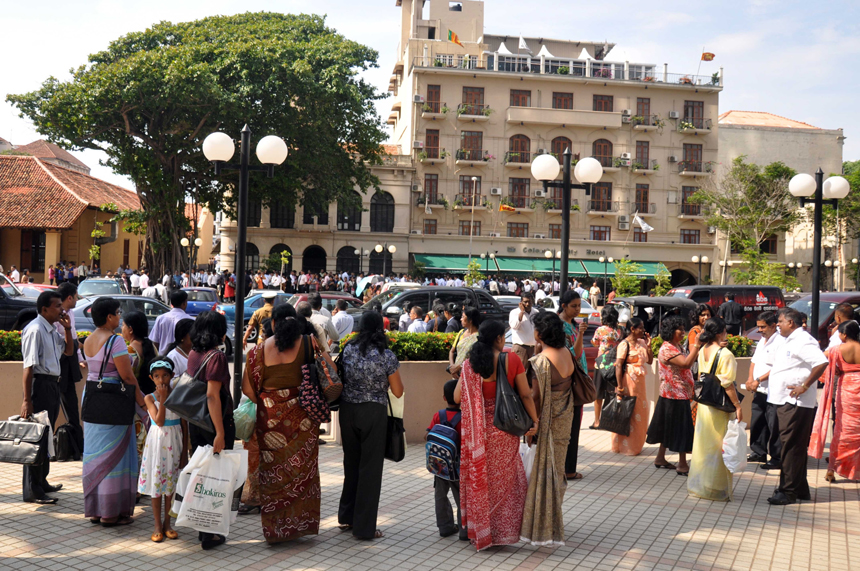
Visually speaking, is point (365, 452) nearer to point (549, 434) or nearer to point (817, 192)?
point (549, 434)

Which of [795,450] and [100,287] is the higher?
[100,287]

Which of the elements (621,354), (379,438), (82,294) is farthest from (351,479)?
(82,294)

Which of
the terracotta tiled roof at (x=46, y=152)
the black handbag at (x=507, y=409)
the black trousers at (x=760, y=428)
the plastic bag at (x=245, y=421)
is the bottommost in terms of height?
the black trousers at (x=760, y=428)

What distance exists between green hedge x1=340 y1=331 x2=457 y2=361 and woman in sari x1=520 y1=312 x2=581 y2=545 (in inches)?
130

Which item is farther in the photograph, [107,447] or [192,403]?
[107,447]

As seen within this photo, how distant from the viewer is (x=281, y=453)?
5.41 metres

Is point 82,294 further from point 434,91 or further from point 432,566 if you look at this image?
point 434,91

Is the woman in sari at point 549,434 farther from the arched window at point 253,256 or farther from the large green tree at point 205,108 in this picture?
the arched window at point 253,256

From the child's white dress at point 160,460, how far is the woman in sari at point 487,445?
2.22 meters

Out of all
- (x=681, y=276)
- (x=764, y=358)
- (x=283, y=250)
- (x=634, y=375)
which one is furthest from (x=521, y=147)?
(x=764, y=358)

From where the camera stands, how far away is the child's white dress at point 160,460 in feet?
17.8

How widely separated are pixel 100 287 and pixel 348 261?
2654 cm

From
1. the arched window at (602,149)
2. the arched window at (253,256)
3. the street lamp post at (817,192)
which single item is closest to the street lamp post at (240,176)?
the street lamp post at (817,192)

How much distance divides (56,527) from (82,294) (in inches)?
544
